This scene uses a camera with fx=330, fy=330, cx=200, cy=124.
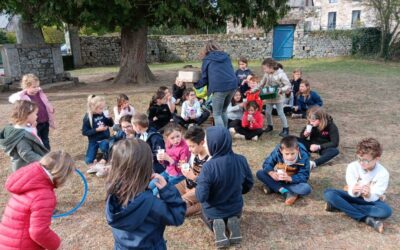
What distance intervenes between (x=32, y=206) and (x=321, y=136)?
4.51 metres

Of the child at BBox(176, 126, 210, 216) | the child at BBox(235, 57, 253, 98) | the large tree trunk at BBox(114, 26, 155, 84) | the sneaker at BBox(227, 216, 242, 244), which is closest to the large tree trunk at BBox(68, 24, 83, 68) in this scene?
the large tree trunk at BBox(114, 26, 155, 84)

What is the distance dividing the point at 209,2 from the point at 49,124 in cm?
835

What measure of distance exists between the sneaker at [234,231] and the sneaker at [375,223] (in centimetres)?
143

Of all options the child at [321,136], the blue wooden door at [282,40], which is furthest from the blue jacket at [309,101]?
the blue wooden door at [282,40]

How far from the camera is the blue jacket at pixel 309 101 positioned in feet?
25.7

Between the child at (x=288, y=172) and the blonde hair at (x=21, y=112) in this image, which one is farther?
the child at (x=288, y=172)

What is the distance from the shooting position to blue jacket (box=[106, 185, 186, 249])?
1.99 m

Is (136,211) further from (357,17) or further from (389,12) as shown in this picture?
(357,17)

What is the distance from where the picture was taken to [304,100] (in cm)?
791


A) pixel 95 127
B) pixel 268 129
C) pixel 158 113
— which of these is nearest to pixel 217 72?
pixel 158 113

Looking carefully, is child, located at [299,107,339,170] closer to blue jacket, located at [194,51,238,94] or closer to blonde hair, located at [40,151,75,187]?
blue jacket, located at [194,51,238,94]

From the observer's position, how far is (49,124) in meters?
5.12

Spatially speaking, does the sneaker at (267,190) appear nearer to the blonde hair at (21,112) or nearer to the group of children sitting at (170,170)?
the group of children sitting at (170,170)

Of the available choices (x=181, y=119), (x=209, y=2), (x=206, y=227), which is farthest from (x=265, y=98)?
(x=209, y=2)
